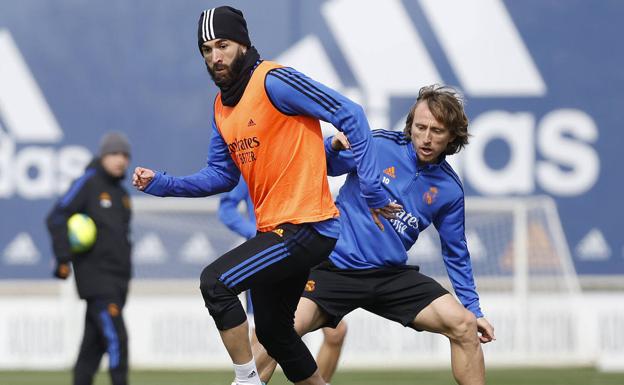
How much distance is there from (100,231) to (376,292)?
3271 millimetres

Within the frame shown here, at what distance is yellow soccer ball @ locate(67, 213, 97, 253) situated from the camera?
998 centimetres

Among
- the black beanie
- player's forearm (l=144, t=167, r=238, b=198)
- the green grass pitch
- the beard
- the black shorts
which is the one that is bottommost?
the green grass pitch

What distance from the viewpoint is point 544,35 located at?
1705 cm

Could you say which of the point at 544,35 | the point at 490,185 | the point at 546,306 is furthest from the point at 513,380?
the point at 544,35

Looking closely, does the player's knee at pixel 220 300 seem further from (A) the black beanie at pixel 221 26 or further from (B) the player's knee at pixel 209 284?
(A) the black beanie at pixel 221 26

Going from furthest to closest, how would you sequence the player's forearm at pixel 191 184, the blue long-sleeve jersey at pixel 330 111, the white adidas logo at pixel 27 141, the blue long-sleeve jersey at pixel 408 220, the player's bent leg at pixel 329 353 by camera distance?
the white adidas logo at pixel 27 141 < the player's bent leg at pixel 329 353 < the blue long-sleeve jersey at pixel 408 220 < the player's forearm at pixel 191 184 < the blue long-sleeve jersey at pixel 330 111

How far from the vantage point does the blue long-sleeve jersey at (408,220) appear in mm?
7508

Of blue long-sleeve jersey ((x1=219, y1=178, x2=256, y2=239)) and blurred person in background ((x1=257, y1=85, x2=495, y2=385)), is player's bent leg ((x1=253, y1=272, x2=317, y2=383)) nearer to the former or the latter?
blurred person in background ((x1=257, y1=85, x2=495, y2=385))

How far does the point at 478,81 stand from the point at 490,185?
134 cm

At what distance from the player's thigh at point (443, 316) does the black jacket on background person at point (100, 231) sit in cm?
331

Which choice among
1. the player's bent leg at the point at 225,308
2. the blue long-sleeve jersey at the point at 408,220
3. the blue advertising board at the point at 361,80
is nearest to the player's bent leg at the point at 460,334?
the blue long-sleeve jersey at the point at 408,220

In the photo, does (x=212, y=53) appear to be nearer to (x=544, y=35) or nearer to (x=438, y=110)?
(x=438, y=110)

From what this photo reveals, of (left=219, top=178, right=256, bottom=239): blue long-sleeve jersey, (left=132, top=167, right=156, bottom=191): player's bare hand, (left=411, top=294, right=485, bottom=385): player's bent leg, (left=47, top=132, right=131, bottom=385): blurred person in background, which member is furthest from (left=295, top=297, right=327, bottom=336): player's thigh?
(left=47, top=132, right=131, bottom=385): blurred person in background

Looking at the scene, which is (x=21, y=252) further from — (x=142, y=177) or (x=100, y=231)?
(x=142, y=177)
